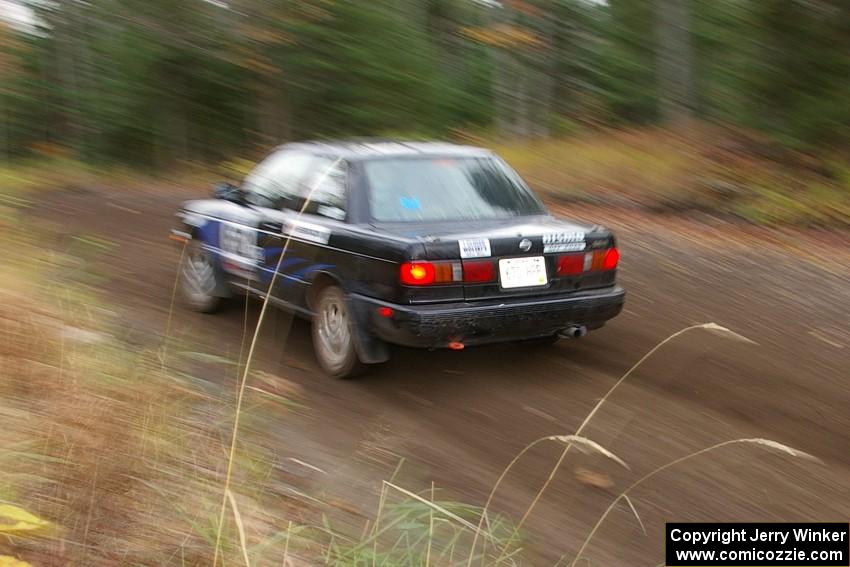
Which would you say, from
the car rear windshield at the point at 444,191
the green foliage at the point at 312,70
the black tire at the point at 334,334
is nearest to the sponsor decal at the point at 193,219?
the black tire at the point at 334,334

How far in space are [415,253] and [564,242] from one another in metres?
1.00

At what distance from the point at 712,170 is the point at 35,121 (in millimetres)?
37539

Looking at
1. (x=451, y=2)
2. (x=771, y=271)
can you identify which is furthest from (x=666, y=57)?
(x=451, y=2)

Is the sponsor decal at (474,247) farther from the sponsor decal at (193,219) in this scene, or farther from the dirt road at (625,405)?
the sponsor decal at (193,219)

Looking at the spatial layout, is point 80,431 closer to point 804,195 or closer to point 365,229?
point 365,229

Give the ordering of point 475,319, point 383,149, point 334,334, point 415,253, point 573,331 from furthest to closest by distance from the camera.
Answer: point 383,149 < point 334,334 < point 573,331 < point 475,319 < point 415,253

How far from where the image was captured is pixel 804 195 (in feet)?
34.9

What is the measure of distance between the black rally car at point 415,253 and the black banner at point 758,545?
188cm

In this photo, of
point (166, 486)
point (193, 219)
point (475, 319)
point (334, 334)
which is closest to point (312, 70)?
point (193, 219)

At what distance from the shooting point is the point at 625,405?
5.25 m

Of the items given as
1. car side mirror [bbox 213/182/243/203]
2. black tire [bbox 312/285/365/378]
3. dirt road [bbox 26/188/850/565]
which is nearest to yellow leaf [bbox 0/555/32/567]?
dirt road [bbox 26/188/850/565]

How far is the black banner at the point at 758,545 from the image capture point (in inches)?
136

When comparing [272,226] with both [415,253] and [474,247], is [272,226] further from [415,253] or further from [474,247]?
[474,247]

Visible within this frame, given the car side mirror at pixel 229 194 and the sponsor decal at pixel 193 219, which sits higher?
the car side mirror at pixel 229 194
